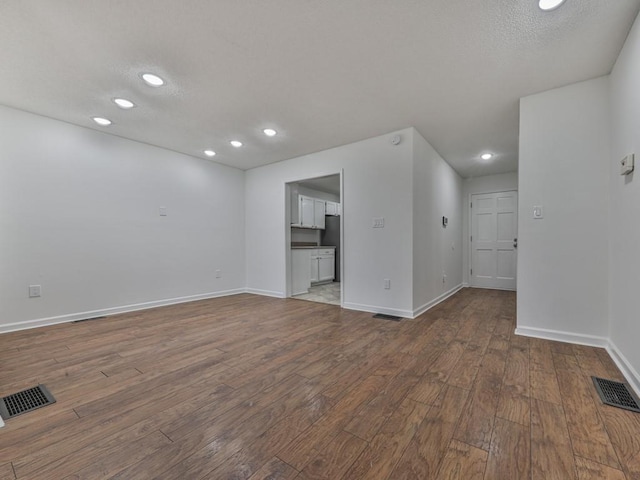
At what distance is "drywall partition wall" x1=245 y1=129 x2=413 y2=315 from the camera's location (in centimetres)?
355

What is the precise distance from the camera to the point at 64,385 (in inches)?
73.9

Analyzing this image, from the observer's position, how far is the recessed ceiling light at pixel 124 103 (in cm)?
286

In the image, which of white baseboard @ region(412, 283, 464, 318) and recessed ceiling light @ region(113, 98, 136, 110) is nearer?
recessed ceiling light @ region(113, 98, 136, 110)

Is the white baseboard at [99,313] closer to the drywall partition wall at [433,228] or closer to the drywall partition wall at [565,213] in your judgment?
the drywall partition wall at [433,228]

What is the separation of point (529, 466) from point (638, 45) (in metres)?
2.60

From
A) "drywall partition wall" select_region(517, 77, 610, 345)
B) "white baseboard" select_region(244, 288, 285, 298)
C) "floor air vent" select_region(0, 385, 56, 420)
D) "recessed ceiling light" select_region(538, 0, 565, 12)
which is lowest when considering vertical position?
"white baseboard" select_region(244, 288, 285, 298)

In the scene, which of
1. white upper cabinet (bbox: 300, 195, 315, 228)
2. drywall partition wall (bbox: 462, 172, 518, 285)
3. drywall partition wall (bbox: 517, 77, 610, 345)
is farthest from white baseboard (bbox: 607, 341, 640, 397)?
white upper cabinet (bbox: 300, 195, 315, 228)

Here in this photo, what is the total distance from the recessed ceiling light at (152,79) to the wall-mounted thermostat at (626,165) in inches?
146

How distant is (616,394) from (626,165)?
1536mm

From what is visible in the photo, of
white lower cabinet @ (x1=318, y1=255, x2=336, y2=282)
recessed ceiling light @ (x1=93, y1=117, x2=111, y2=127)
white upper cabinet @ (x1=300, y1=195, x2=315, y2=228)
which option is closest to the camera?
recessed ceiling light @ (x1=93, y1=117, x2=111, y2=127)

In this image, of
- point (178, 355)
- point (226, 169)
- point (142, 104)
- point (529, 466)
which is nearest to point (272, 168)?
point (226, 169)

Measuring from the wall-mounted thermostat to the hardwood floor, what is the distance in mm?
1439

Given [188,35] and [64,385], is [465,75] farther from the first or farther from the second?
[64,385]

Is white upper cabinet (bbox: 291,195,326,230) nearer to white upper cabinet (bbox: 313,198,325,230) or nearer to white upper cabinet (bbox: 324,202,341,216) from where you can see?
white upper cabinet (bbox: 313,198,325,230)
